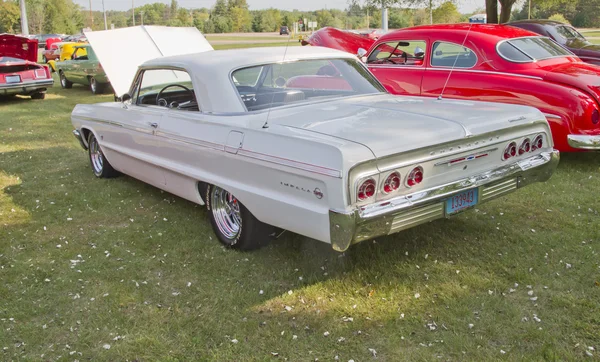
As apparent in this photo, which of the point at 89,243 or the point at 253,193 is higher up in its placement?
the point at 253,193

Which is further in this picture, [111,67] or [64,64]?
[64,64]

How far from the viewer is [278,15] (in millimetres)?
45031

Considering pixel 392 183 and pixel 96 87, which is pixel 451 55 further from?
pixel 96 87

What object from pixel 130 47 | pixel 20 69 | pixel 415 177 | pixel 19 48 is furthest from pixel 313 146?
pixel 19 48

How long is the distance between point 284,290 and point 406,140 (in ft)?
4.13

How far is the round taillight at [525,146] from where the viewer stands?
4047 millimetres

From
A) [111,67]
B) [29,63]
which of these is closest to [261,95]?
[111,67]

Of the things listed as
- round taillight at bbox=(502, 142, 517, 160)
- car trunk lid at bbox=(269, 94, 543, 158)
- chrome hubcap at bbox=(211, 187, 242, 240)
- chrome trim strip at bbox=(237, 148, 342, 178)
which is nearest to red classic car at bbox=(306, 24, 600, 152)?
car trunk lid at bbox=(269, 94, 543, 158)

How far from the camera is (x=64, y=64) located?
16.2 metres

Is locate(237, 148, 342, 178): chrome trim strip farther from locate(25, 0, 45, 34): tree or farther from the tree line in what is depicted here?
locate(25, 0, 45, 34): tree

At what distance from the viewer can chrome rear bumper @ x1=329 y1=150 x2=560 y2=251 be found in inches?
122

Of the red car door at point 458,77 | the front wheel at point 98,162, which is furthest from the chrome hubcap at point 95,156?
the red car door at point 458,77

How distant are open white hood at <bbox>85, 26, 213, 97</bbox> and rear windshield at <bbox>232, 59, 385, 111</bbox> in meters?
4.99

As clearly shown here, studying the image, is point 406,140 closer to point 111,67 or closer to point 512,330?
point 512,330
